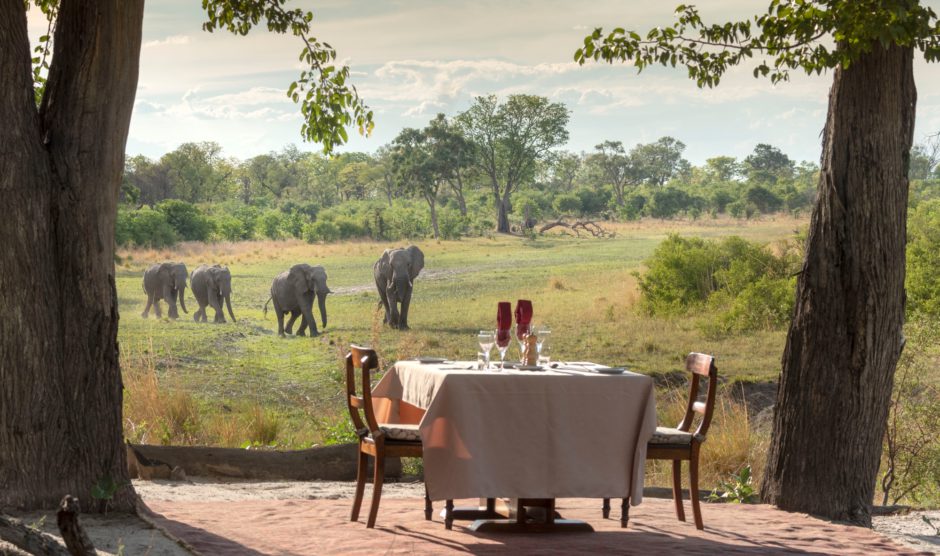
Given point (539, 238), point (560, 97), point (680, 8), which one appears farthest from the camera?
point (560, 97)

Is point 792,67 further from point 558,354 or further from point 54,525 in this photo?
point 558,354

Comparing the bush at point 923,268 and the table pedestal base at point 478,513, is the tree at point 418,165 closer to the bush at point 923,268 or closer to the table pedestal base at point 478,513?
the bush at point 923,268

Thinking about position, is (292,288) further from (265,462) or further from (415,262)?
(265,462)

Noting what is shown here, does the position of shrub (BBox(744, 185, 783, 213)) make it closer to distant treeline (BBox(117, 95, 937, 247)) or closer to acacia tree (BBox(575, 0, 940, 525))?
distant treeline (BBox(117, 95, 937, 247))

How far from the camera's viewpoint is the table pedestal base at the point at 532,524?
5.24 metres

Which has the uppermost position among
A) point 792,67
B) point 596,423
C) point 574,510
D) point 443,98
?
point 443,98

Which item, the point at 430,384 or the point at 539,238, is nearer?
the point at 430,384

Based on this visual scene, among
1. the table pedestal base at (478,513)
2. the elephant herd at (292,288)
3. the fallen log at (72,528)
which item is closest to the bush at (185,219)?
the elephant herd at (292,288)

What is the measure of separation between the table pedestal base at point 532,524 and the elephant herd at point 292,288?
10943mm

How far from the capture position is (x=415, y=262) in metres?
17.3

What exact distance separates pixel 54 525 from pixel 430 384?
1.60 m

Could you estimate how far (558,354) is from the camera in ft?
51.5

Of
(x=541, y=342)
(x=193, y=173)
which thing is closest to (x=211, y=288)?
(x=193, y=173)

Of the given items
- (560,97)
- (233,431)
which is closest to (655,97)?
(560,97)
